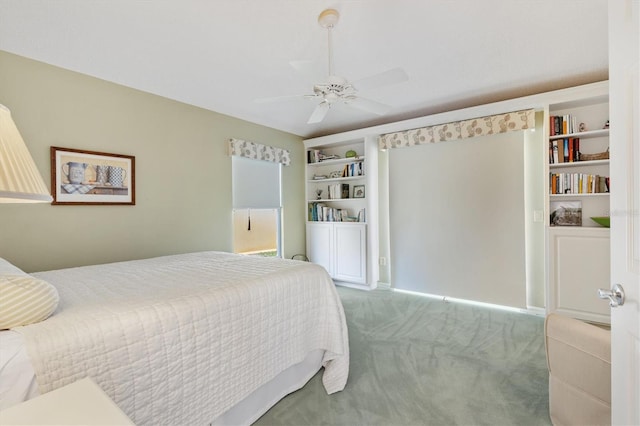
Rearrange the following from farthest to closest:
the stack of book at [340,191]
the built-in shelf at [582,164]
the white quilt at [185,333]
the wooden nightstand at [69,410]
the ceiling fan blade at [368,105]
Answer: the stack of book at [340,191] < the built-in shelf at [582,164] < the ceiling fan blade at [368,105] < the white quilt at [185,333] < the wooden nightstand at [69,410]

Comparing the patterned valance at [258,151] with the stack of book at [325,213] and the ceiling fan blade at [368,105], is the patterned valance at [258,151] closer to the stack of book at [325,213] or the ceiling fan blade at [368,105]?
the stack of book at [325,213]

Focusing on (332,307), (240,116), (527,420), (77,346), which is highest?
(240,116)

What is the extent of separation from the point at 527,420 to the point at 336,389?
1.06 m

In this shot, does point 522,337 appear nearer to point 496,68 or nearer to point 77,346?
point 496,68

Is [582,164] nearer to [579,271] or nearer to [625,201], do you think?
[579,271]

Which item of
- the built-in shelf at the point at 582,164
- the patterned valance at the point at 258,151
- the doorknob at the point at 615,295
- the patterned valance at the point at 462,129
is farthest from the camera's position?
the patterned valance at the point at 258,151

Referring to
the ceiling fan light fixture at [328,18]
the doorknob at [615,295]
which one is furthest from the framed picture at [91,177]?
the doorknob at [615,295]

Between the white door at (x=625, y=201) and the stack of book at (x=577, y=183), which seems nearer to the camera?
the white door at (x=625, y=201)

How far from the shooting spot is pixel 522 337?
2.58 m

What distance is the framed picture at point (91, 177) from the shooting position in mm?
2434

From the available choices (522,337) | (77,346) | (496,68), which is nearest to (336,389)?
(77,346)

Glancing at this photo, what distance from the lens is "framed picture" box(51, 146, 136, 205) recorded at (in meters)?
2.43

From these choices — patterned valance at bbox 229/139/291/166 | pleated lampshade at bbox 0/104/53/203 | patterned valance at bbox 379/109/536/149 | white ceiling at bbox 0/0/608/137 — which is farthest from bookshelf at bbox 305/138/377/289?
pleated lampshade at bbox 0/104/53/203

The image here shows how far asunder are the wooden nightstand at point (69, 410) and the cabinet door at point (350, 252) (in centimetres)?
362
